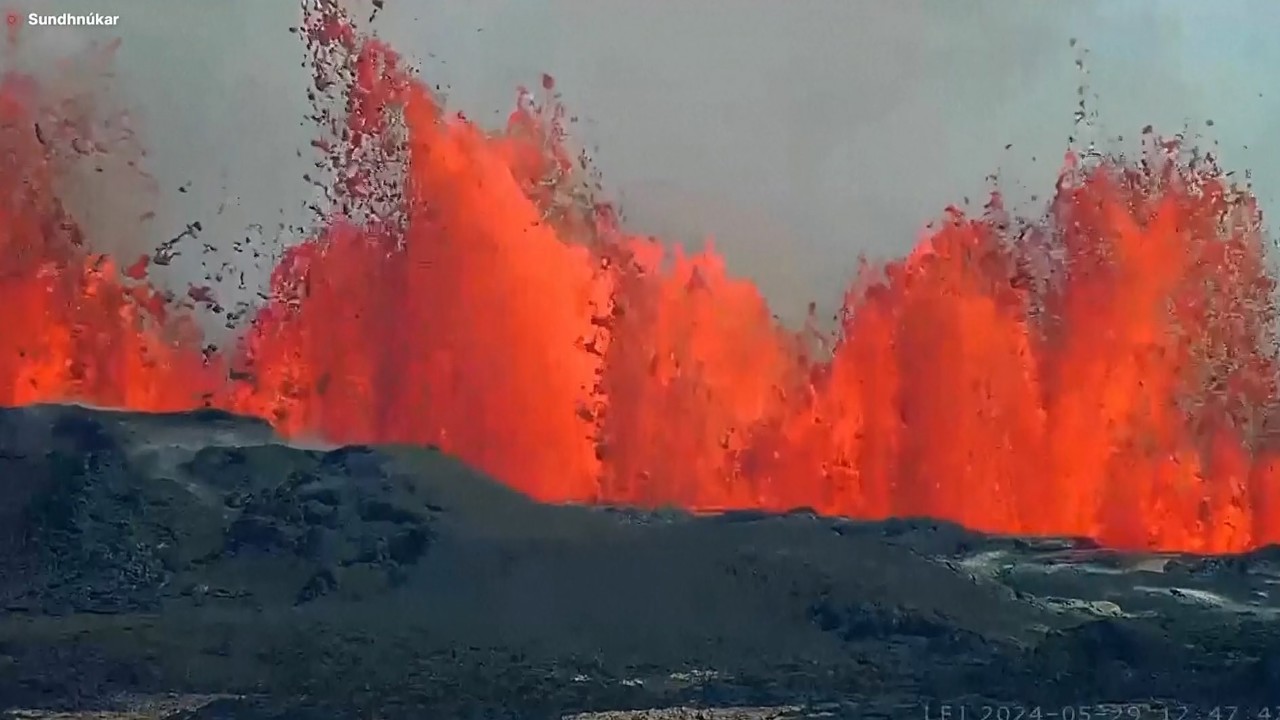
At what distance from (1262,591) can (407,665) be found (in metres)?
2.71

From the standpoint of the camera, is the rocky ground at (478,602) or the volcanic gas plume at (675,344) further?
the volcanic gas plume at (675,344)

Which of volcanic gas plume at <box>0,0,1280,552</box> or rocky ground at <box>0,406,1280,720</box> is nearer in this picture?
rocky ground at <box>0,406,1280,720</box>

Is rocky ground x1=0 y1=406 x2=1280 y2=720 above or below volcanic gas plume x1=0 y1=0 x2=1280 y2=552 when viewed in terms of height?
below

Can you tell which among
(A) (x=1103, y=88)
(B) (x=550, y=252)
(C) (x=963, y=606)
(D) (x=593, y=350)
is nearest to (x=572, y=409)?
(D) (x=593, y=350)

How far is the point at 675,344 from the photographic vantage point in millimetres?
4074

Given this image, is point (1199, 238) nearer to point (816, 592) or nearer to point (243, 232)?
point (816, 592)

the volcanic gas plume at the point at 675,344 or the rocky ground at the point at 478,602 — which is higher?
the volcanic gas plume at the point at 675,344

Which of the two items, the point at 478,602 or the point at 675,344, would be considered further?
the point at 675,344

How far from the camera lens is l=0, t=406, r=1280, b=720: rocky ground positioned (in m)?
3.82

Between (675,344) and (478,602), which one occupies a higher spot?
(675,344)

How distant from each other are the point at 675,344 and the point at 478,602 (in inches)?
39.5

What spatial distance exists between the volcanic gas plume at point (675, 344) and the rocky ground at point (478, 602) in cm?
12

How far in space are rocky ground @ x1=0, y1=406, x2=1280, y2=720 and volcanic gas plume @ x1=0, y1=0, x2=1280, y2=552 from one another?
120 mm

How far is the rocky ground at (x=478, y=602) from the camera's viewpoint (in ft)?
12.5
